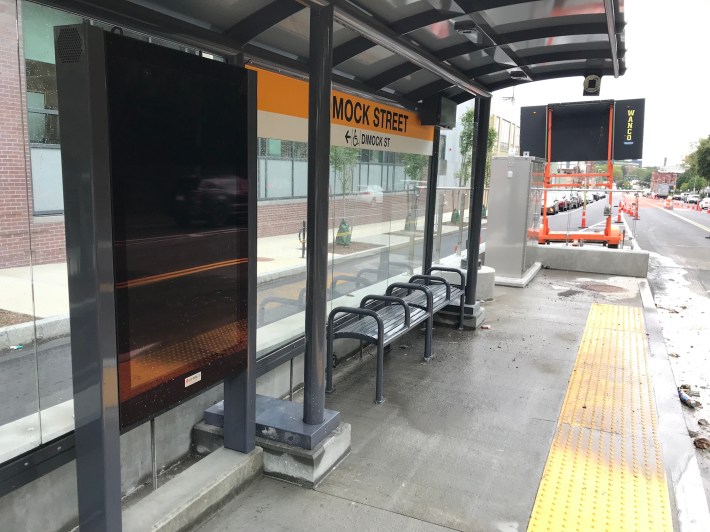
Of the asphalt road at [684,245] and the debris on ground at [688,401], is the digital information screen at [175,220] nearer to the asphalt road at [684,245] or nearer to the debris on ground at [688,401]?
the debris on ground at [688,401]

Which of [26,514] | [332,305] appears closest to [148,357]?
[26,514]

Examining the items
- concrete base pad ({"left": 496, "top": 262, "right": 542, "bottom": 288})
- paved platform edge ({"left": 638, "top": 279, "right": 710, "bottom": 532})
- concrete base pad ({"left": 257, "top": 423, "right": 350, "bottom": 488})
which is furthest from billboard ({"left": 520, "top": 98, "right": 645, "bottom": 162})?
concrete base pad ({"left": 257, "top": 423, "right": 350, "bottom": 488})

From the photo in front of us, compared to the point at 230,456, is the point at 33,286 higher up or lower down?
higher up

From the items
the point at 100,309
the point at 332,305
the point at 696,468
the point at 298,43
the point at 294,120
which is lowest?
the point at 696,468

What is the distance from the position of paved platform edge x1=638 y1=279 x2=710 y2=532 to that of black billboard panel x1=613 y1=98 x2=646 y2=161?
704 centimetres

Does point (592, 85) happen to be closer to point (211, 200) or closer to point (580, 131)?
point (211, 200)

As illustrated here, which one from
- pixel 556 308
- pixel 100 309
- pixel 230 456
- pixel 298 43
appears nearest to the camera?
pixel 100 309

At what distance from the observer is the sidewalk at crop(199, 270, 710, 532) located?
3.09m

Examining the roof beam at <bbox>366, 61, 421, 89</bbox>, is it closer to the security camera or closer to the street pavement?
the security camera

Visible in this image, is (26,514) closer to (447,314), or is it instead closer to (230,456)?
(230,456)

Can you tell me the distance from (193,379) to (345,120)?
9.15 ft

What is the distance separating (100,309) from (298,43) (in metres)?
2.46

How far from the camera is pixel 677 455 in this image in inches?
151

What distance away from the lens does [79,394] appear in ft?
7.63
